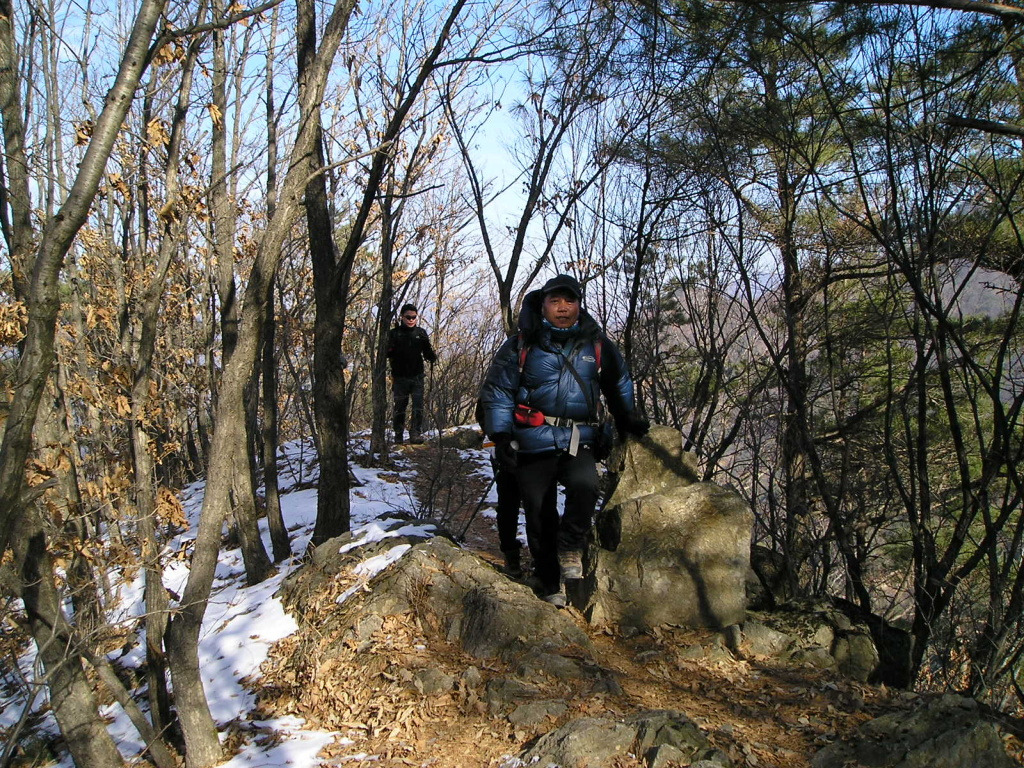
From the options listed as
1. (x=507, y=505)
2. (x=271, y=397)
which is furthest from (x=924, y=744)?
(x=271, y=397)

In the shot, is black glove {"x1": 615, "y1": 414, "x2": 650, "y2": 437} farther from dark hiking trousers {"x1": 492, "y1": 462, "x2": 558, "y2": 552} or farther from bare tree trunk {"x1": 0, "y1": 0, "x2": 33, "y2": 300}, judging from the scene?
bare tree trunk {"x1": 0, "y1": 0, "x2": 33, "y2": 300}

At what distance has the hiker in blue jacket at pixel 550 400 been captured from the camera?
4.41 m

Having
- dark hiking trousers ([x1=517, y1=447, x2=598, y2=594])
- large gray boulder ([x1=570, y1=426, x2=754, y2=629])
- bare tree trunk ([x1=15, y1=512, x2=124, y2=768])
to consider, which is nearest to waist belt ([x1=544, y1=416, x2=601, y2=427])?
dark hiking trousers ([x1=517, y1=447, x2=598, y2=594])

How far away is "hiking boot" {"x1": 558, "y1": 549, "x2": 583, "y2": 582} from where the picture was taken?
4.69 m

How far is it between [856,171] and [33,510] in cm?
571

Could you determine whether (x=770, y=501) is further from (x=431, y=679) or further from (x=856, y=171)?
(x=431, y=679)

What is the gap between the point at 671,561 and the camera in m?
4.38

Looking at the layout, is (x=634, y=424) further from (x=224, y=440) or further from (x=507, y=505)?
(x=224, y=440)

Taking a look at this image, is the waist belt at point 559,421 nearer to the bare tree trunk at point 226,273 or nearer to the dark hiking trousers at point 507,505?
the dark hiking trousers at point 507,505

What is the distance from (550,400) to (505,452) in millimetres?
439

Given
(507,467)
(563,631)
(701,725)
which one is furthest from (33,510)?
(701,725)

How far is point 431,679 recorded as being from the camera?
3.89m

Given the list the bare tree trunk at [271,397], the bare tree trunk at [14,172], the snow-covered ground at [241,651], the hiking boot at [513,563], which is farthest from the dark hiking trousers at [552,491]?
the bare tree trunk at [271,397]

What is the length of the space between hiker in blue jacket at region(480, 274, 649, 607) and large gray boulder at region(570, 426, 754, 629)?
0.25m
